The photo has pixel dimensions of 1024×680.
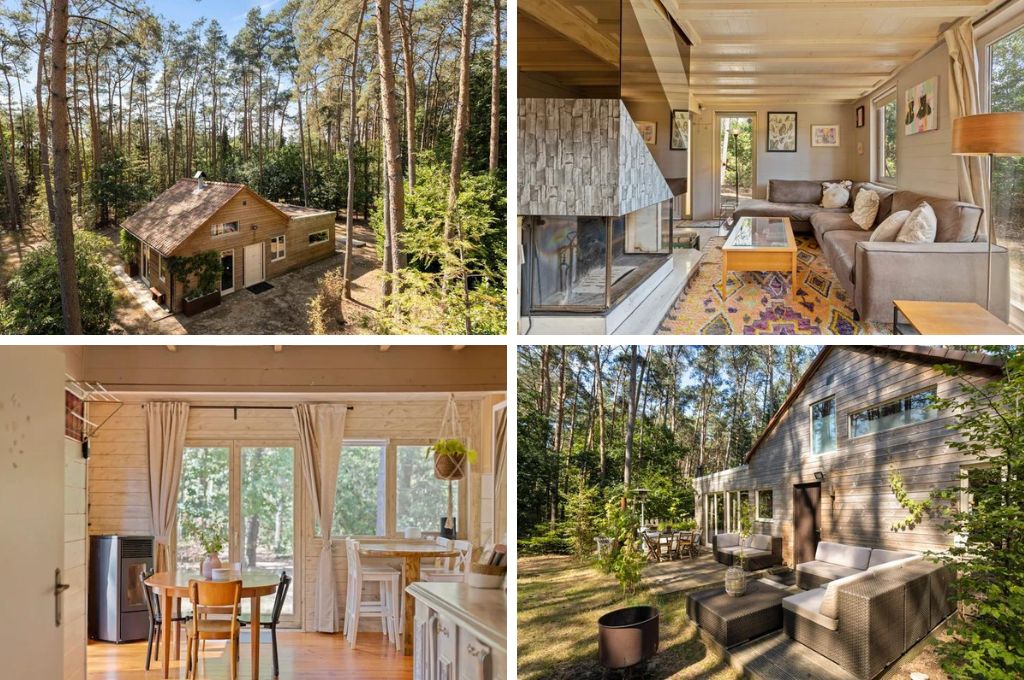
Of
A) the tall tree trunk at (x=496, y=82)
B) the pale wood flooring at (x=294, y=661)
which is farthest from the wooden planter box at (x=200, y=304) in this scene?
the pale wood flooring at (x=294, y=661)

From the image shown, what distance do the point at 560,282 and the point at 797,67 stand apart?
0.97 meters

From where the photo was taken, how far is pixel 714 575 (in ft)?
11.4

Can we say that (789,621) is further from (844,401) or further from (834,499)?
(844,401)

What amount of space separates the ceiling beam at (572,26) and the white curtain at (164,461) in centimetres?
621

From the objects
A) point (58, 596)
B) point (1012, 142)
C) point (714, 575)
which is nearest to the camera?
point (1012, 142)

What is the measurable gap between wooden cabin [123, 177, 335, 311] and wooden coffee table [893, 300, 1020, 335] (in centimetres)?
194

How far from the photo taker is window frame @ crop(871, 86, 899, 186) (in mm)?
3016

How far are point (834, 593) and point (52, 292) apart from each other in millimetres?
2790

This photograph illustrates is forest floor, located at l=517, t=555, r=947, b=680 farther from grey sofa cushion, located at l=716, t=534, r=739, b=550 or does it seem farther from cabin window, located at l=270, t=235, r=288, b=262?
cabin window, located at l=270, t=235, r=288, b=262

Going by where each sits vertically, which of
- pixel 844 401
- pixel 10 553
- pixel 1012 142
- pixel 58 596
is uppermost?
pixel 1012 142

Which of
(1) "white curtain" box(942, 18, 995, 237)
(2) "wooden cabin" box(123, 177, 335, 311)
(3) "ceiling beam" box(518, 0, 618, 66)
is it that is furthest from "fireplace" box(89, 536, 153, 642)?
(1) "white curtain" box(942, 18, 995, 237)

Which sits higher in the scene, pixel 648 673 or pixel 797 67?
pixel 797 67

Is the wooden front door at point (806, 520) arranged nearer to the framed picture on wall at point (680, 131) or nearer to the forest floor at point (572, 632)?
the forest floor at point (572, 632)

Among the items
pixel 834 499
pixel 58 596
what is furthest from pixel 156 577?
pixel 834 499
